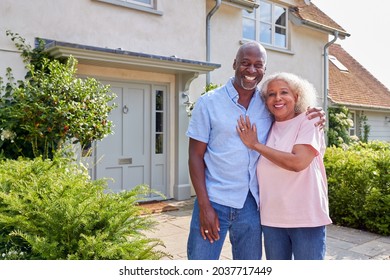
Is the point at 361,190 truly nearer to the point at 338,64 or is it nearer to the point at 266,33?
the point at 266,33

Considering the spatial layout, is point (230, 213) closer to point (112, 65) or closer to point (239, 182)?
point (239, 182)

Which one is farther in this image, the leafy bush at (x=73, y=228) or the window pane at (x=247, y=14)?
the window pane at (x=247, y=14)

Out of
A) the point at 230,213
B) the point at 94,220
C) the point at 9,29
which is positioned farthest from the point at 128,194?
the point at 9,29

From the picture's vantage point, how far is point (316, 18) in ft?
40.1

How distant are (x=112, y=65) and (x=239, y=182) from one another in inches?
202

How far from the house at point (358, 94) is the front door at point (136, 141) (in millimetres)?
7289

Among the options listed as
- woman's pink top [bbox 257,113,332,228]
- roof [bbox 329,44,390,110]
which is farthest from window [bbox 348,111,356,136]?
woman's pink top [bbox 257,113,332,228]

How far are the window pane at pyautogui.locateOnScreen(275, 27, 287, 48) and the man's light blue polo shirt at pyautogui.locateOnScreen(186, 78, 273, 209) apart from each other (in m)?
9.25

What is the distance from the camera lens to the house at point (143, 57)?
19.7ft

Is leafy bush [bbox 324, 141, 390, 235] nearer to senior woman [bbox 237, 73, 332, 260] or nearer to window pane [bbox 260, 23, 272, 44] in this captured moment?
senior woman [bbox 237, 73, 332, 260]

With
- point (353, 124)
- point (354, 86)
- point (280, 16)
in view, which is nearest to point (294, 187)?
point (280, 16)

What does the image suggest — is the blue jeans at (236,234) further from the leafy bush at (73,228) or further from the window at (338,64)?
the window at (338,64)

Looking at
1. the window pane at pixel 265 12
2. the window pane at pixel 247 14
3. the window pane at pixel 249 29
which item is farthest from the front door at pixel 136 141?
the window pane at pixel 265 12

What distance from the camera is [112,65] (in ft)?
22.0
